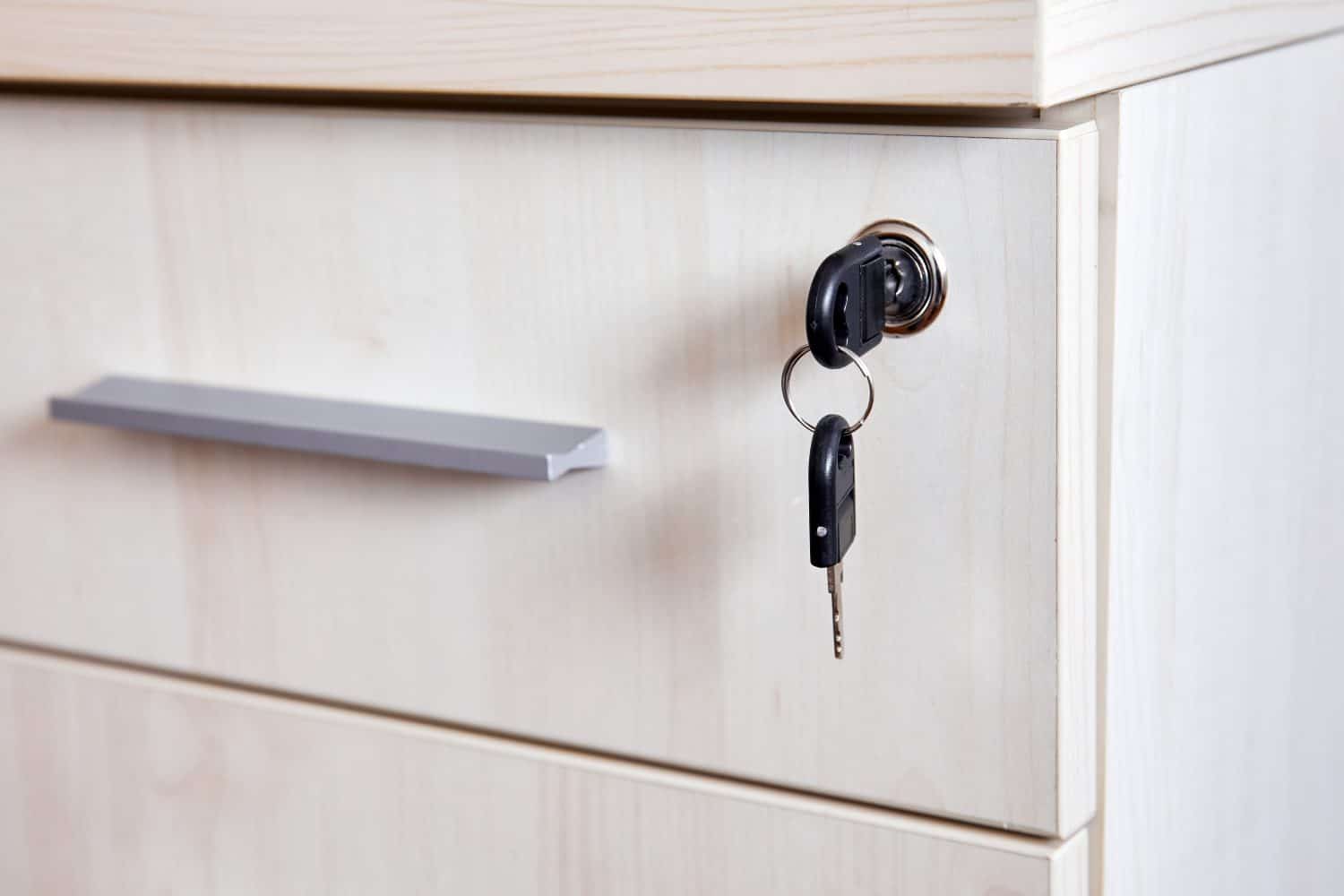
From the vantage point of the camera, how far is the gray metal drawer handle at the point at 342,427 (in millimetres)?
404

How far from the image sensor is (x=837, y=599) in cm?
36

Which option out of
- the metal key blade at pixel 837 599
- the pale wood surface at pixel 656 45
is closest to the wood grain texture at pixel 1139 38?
the pale wood surface at pixel 656 45

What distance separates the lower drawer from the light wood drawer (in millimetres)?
12

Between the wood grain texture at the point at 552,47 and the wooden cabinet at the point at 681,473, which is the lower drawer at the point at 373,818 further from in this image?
the wood grain texture at the point at 552,47

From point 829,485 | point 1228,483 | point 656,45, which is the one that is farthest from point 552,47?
point 1228,483

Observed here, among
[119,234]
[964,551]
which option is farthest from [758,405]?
[119,234]

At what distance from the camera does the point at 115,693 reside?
0.53 meters

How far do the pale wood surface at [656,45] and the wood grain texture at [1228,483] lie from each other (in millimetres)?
19

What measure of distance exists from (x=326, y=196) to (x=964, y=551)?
212mm

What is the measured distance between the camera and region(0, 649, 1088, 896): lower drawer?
1.34 feet

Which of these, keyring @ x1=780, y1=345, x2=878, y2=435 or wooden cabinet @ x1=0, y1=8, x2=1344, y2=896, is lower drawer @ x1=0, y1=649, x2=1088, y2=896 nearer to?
wooden cabinet @ x1=0, y1=8, x2=1344, y2=896

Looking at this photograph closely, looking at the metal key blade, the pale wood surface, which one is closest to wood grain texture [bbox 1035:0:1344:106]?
the pale wood surface

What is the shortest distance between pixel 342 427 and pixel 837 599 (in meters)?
0.16

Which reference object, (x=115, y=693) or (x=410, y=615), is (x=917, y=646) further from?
(x=115, y=693)
